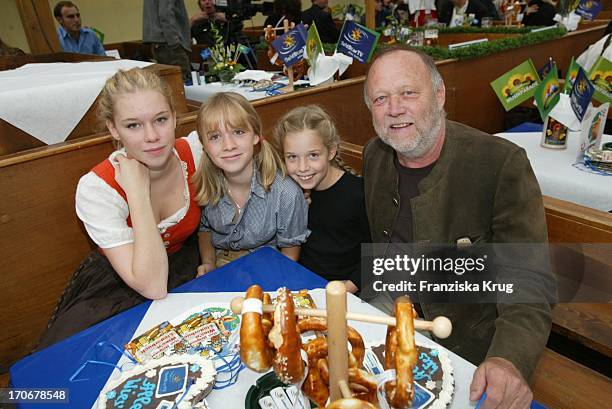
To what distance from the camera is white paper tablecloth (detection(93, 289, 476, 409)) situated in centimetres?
95

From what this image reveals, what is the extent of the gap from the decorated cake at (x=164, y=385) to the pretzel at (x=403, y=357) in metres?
0.50

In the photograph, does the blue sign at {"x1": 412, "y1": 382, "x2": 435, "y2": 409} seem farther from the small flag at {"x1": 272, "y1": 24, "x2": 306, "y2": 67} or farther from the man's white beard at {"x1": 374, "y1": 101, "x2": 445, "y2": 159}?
the small flag at {"x1": 272, "y1": 24, "x2": 306, "y2": 67}

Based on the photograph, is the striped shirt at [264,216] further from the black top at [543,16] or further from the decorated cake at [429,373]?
the black top at [543,16]

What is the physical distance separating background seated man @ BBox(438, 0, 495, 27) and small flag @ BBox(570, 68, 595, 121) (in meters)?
4.24

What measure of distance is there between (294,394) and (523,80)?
7.09 feet

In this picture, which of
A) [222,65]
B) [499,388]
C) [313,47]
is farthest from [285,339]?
[222,65]

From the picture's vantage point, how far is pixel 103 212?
148cm

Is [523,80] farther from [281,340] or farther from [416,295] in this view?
[281,340]

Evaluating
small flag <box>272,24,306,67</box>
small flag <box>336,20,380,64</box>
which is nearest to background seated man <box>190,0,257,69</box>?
small flag <box>272,24,306,67</box>

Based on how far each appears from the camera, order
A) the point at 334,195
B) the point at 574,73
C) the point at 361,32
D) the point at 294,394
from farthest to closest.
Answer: the point at 361,32 → the point at 574,73 → the point at 334,195 → the point at 294,394

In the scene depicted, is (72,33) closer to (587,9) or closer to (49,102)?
(49,102)

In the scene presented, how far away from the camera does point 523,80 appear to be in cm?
235

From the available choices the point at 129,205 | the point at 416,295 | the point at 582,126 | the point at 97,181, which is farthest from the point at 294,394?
the point at 582,126

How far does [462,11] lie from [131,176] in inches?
243
